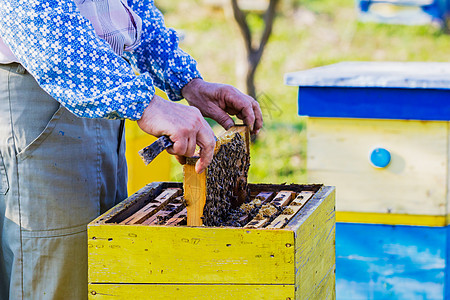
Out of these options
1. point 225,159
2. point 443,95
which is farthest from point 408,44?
point 225,159

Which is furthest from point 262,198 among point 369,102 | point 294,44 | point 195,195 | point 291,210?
point 294,44

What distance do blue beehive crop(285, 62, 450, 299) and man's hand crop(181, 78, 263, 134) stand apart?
0.48 meters

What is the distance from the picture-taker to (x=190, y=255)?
1245 mm

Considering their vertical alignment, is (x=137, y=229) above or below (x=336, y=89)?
below

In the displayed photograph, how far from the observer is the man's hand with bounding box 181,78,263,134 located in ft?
5.57

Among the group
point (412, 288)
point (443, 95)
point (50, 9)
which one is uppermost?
point (50, 9)

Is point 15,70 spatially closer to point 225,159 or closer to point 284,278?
point 225,159

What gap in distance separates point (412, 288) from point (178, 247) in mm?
1218

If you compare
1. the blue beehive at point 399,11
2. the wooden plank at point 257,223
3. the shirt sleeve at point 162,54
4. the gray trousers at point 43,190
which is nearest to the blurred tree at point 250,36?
the shirt sleeve at point 162,54

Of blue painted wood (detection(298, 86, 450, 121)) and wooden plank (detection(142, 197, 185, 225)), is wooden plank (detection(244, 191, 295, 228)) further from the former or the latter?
blue painted wood (detection(298, 86, 450, 121))

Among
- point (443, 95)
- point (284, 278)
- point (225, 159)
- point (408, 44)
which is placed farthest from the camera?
point (408, 44)

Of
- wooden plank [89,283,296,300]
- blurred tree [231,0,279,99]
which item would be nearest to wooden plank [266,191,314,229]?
wooden plank [89,283,296,300]

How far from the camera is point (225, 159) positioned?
1.46m

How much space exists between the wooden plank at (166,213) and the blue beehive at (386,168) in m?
0.75
